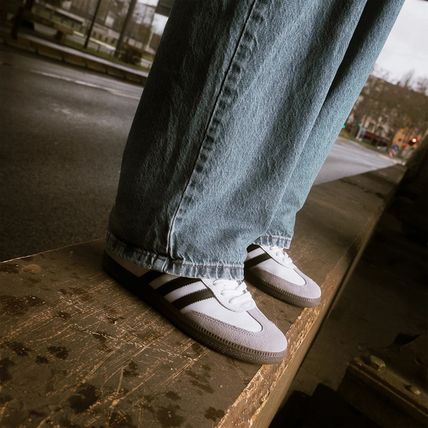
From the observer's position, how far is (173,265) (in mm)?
944

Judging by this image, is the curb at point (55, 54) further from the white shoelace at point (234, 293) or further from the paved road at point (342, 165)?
the white shoelace at point (234, 293)

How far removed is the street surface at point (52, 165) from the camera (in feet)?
6.91

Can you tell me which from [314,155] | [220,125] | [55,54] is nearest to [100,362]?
[220,125]

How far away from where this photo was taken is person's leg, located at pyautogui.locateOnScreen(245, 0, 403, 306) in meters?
1.17

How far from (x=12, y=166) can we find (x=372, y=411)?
248 cm

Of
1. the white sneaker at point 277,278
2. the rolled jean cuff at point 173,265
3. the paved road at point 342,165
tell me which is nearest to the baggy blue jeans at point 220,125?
the rolled jean cuff at point 173,265

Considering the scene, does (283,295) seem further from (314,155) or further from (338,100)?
(338,100)

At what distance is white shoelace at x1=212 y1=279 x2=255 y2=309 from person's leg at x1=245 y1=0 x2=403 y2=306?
0.25 metres

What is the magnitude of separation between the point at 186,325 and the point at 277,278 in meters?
0.41

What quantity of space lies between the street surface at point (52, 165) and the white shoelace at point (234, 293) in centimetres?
116

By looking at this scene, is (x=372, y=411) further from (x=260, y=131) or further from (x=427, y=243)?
(x=427, y=243)

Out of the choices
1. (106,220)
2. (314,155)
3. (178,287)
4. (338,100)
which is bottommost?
(106,220)

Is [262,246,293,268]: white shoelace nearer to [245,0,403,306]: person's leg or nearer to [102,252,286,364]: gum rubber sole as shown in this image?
[245,0,403,306]: person's leg

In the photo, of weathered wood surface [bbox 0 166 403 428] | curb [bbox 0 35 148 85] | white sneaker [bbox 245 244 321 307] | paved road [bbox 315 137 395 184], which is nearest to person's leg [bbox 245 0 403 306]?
white sneaker [bbox 245 244 321 307]
